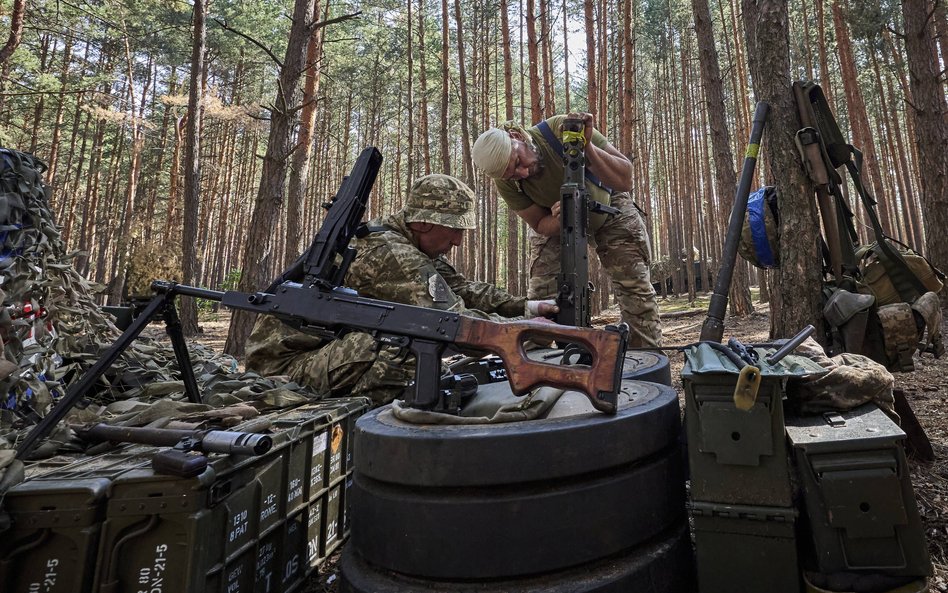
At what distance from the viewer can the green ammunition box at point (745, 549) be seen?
1.45 meters

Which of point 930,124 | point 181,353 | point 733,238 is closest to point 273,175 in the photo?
point 181,353

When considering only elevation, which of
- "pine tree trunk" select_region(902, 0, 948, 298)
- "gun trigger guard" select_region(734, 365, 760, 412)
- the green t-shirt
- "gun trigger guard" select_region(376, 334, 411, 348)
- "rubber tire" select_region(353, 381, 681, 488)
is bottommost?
"rubber tire" select_region(353, 381, 681, 488)

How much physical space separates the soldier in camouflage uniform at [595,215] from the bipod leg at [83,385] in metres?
2.48

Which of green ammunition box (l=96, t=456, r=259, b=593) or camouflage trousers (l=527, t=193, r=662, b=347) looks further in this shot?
camouflage trousers (l=527, t=193, r=662, b=347)

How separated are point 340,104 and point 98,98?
11.0 m

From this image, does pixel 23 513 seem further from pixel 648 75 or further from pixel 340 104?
pixel 648 75

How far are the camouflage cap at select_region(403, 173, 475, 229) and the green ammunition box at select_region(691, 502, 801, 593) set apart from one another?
2.39 m

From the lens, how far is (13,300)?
2434 millimetres

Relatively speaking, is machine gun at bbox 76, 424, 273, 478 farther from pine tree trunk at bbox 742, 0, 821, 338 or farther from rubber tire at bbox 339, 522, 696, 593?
pine tree trunk at bbox 742, 0, 821, 338

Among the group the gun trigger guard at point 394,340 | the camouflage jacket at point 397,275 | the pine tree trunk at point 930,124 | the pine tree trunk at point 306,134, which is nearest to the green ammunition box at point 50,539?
the gun trigger guard at point 394,340

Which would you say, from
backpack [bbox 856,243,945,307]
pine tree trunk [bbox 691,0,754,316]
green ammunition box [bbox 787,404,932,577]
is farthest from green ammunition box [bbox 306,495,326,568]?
pine tree trunk [bbox 691,0,754,316]

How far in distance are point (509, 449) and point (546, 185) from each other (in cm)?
319

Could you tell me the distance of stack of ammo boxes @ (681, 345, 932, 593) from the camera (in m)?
1.35

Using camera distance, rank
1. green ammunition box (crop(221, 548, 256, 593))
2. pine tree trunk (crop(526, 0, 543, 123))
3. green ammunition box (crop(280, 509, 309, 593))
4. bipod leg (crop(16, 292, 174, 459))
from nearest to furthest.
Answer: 1. green ammunition box (crop(221, 548, 256, 593))
2. bipod leg (crop(16, 292, 174, 459))
3. green ammunition box (crop(280, 509, 309, 593))
4. pine tree trunk (crop(526, 0, 543, 123))
